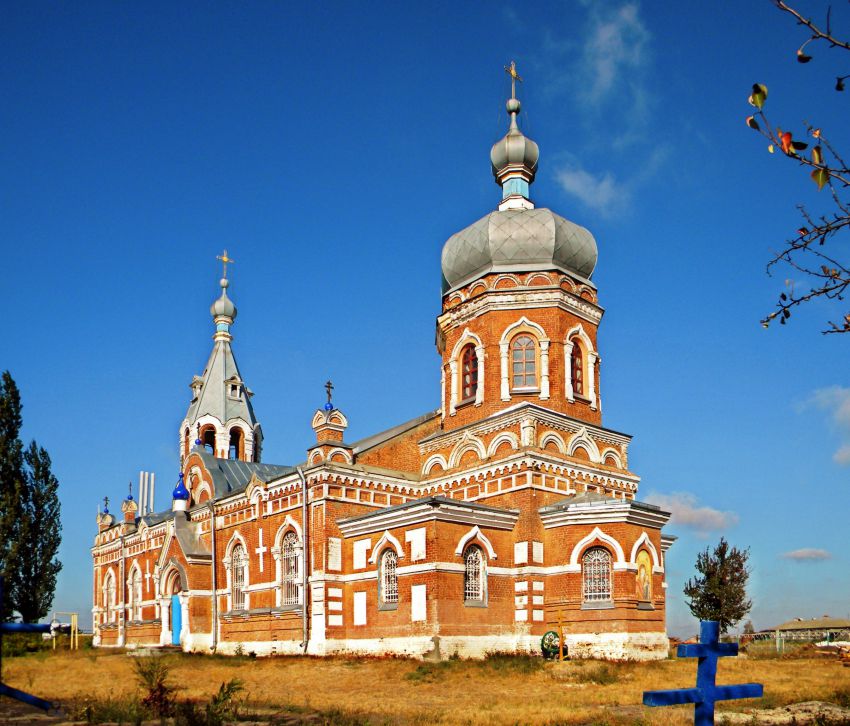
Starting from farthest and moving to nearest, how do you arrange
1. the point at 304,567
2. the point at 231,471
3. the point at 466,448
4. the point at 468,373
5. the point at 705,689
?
the point at 231,471, the point at 468,373, the point at 466,448, the point at 304,567, the point at 705,689

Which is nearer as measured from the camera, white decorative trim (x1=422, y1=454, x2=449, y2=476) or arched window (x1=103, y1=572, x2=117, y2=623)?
white decorative trim (x1=422, y1=454, x2=449, y2=476)

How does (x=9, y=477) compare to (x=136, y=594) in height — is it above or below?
above

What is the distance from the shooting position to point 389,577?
22.8 m

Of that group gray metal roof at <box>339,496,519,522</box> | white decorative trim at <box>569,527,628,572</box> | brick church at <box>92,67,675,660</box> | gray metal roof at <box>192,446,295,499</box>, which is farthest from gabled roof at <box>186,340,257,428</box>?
white decorative trim at <box>569,527,628,572</box>

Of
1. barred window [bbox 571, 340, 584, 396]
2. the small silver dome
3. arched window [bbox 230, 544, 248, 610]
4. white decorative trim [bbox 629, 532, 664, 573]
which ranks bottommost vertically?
arched window [bbox 230, 544, 248, 610]

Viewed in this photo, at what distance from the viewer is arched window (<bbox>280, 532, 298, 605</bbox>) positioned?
25.2 m

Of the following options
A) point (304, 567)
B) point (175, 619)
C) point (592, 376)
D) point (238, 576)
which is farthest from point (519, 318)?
point (175, 619)

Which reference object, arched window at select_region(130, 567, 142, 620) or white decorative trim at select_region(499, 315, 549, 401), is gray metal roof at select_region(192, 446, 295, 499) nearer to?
arched window at select_region(130, 567, 142, 620)

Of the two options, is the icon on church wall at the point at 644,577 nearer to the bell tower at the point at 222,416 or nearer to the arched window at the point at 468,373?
the arched window at the point at 468,373

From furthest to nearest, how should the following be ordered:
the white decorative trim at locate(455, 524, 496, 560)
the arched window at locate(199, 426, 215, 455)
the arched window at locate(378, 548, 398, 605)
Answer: the arched window at locate(199, 426, 215, 455), the arched window at locate(378, 548, 398, 605), the white decorative trim at locate(455, 524, 496, 560)

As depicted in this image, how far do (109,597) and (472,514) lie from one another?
21657mm

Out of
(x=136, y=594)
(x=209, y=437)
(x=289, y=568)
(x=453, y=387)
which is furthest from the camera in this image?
(x=209, y=437)

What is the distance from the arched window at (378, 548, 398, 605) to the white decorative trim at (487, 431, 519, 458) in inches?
156

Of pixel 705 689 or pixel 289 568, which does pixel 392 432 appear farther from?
pixel 705 689
